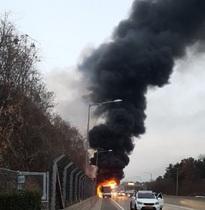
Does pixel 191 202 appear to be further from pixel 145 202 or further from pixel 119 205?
pixel 145 202

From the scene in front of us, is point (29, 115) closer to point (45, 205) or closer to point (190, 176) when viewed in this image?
point (45, 205)

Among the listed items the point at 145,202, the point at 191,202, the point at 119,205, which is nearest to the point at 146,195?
the point at 145,202

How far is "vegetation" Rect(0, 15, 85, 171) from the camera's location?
2045 cm

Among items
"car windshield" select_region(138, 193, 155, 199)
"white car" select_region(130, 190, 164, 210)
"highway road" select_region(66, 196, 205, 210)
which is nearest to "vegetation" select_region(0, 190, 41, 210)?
"highway road" select_region(66, 196, 205, 210)

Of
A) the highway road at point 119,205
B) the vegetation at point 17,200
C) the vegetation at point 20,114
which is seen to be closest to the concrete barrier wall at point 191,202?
the highway road at point 119,205

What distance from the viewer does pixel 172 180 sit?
158 meters

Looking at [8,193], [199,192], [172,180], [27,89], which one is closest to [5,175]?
[8,193]

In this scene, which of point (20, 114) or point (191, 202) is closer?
point (20, 114)

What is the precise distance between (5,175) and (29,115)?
1019 cm

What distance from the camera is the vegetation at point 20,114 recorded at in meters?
20.5

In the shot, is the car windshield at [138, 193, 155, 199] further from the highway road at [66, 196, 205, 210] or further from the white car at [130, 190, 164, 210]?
the highway road at [66, 196, 205, 210]

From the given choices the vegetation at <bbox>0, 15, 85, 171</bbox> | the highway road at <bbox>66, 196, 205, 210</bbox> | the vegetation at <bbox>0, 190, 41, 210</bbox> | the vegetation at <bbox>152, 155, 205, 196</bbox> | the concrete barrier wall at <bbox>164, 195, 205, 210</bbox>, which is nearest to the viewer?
the vegetation at <bbox>0, 190, 41, 210</bbox>

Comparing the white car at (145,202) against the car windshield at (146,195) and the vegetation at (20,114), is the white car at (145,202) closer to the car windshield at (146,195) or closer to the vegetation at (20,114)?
the car windshield at (146,195)

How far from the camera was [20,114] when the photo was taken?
20.6m
